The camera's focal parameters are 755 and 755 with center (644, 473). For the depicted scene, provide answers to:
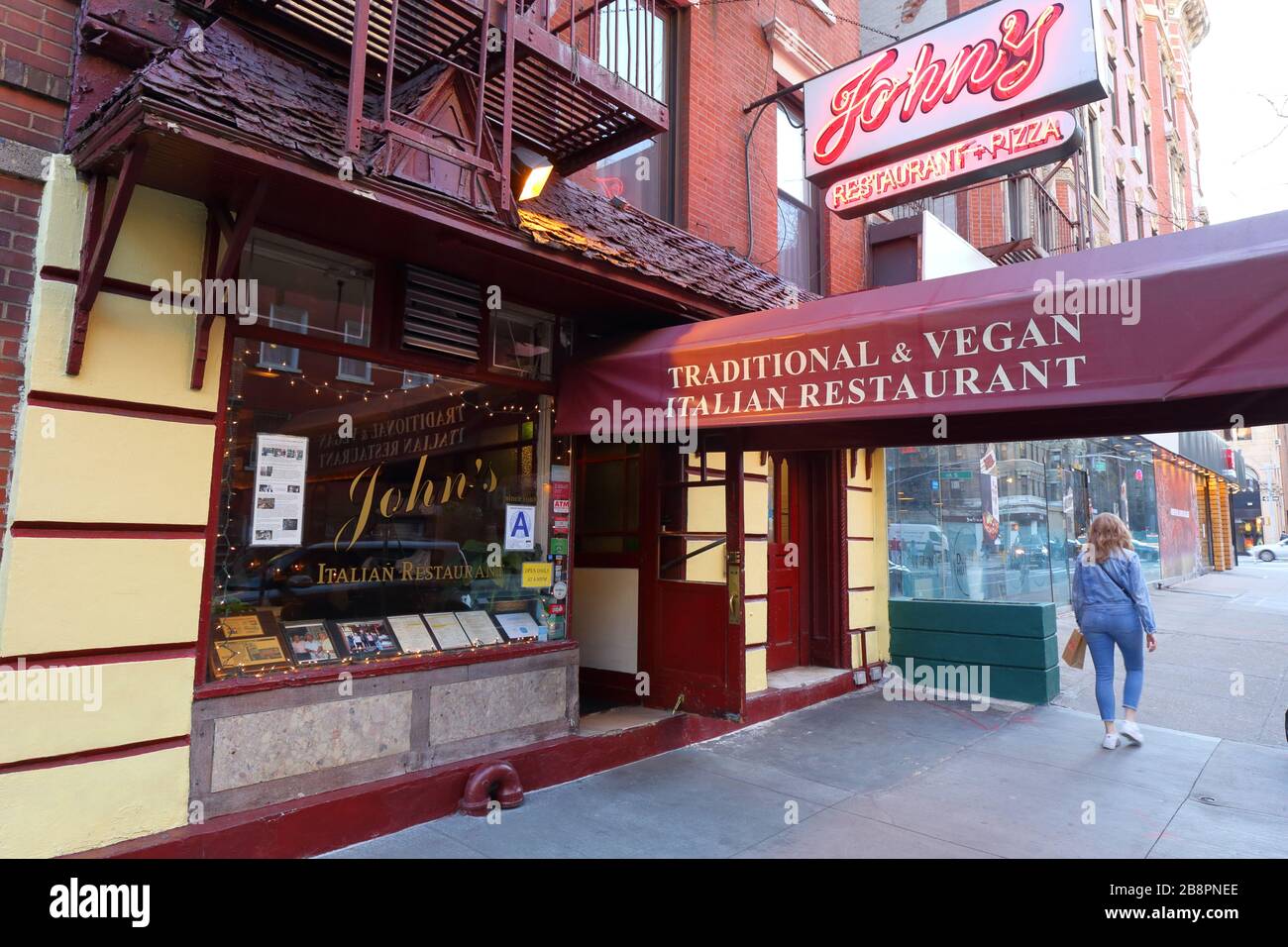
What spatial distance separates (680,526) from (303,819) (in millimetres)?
3511

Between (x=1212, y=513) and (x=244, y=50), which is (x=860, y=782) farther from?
(x=1212, y=513)

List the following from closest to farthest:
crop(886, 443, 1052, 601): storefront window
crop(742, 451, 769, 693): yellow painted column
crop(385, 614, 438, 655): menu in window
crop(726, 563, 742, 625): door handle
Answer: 1. crop(385, 614, 438, 655): menu in window
2. crop(726, 563, 742, 625): door handle
3. crop(742, 451, 769, 693): yellow painted column
4. crop(886, 443, 1052, 601): storefront window

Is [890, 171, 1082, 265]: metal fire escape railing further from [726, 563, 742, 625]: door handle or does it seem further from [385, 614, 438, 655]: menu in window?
[385, 614, 438, 655]: menu in window

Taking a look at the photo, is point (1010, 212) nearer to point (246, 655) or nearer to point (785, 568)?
point (785, 568)

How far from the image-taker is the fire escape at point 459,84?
383cm

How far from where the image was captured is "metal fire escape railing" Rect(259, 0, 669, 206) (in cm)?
386

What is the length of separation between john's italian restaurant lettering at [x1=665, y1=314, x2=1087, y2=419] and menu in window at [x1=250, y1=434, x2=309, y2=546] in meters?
2.23

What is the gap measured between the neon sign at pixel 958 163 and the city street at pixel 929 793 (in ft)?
16.7

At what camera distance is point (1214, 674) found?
356 inches

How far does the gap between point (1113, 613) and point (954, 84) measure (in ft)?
16.1

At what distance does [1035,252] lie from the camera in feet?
35.6
